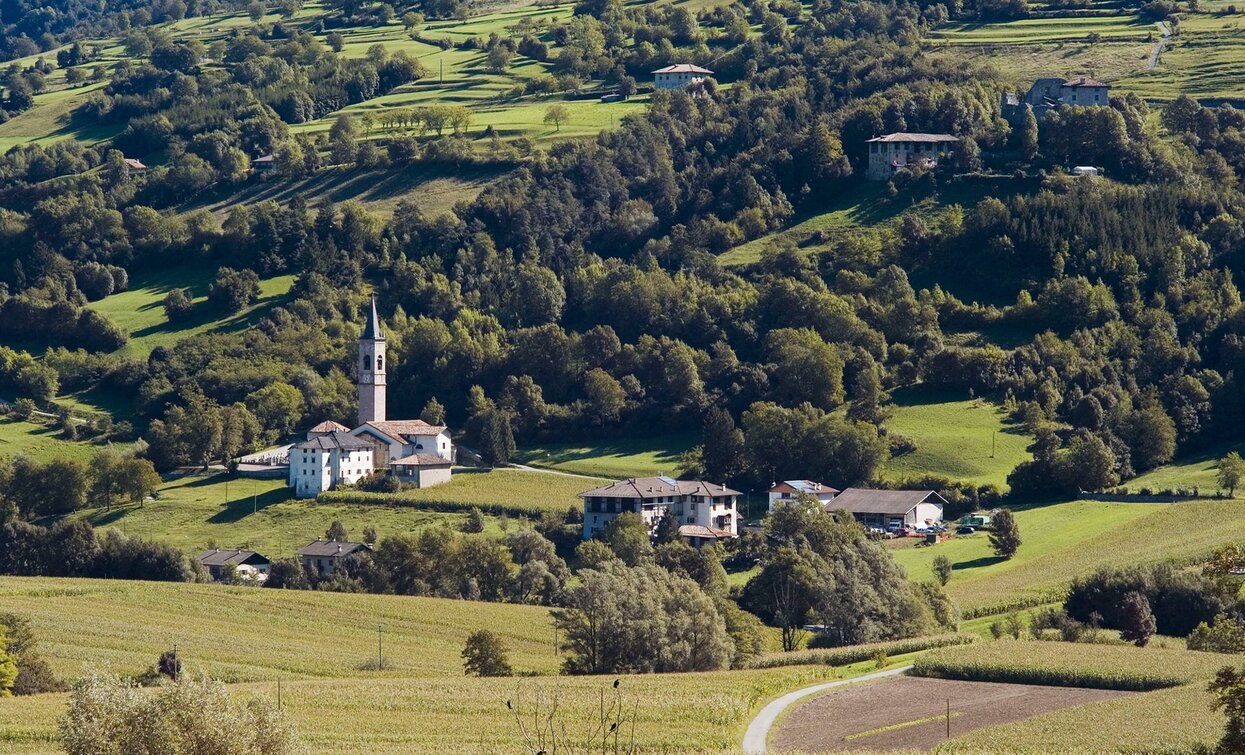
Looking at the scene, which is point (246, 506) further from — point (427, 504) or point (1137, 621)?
point (1137, 621)

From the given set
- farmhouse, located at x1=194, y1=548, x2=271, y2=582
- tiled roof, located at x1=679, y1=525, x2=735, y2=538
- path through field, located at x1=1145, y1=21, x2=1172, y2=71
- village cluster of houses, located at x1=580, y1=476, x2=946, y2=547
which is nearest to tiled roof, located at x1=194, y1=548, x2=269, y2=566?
farmhouse, located at x1=194, y1=548, x2=271, y2=582

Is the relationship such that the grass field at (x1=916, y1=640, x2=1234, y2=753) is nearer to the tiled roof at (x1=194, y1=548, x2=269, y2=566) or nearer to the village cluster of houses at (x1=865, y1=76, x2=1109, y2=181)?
the tiled roof at (x1=194, y1=548, x2=269, y2=566)

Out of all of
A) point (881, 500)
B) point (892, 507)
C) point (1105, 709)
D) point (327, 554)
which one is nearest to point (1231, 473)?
point (892, 507)

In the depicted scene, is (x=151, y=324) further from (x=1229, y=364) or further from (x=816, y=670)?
(x=816, y=670)

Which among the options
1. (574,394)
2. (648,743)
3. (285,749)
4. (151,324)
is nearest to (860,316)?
(574,394)

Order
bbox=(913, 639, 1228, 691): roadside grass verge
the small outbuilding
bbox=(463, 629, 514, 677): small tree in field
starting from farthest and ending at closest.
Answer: the small outbuilding < bbox=(463, 629, 514, 677): small tree in field < bbox=(913, 639, 1228, 691): roadside grass verge

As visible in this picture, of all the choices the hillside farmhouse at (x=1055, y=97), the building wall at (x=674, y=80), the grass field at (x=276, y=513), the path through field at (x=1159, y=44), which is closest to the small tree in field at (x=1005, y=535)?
the grass field at (x=276, y=513)
